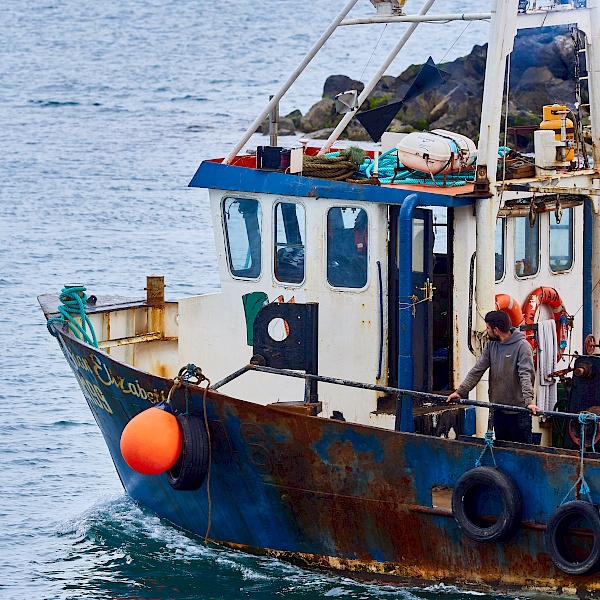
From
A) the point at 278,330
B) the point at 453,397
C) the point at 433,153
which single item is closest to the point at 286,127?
the point at 433,153

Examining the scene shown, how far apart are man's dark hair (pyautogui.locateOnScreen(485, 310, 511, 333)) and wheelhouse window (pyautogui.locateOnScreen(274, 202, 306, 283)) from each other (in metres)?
1.99

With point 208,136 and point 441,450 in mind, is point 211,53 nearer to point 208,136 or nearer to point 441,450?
point 208,136

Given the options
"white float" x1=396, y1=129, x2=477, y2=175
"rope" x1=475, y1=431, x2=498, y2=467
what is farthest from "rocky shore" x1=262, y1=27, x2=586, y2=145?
"rope" x1=475, y1=431, x2=498, y2=467

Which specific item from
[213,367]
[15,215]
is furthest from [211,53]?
[213,367]

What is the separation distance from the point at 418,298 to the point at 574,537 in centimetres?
227

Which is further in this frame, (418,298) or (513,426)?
(418,298)

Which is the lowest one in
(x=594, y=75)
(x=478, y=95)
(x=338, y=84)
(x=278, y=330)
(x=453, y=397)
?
(x=453, y=397)

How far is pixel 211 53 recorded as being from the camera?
86.9 metres

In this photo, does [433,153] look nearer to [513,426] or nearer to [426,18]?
[426,18]

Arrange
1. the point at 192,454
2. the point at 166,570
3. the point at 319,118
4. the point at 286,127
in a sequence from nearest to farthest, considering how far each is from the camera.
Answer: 1. the point at 192,454
2. the point at 166,570
3. the point at 319,118
4. the point at 286,127

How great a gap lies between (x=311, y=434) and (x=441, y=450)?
3.32ft

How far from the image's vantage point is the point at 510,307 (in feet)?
33.5

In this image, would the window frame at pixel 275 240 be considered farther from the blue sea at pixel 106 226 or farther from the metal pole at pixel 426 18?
the blue sea at pixel 106 226

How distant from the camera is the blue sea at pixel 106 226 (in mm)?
11250
